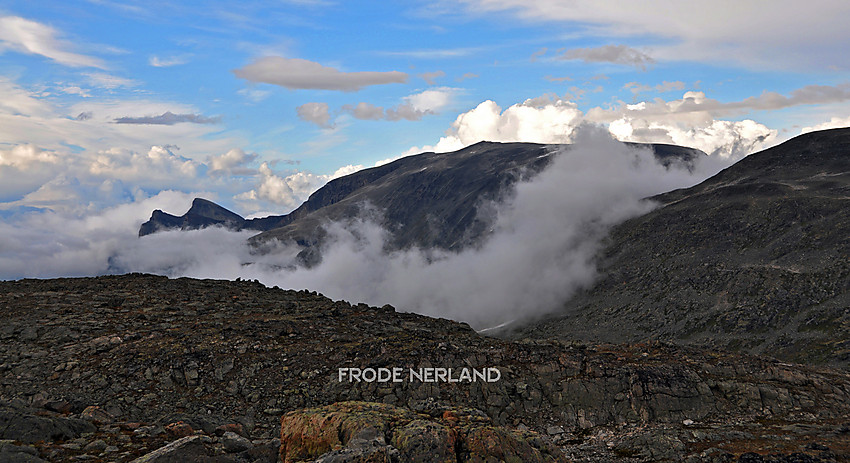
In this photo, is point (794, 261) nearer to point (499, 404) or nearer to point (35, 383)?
point (499, 404)

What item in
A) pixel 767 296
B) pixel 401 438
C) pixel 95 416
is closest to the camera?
pixel 401 438

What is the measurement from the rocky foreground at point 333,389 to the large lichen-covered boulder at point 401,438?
0.45ft

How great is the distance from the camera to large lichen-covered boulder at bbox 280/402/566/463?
73.4 feet

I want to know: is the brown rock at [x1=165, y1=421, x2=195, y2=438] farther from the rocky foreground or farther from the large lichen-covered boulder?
A: the large lichen-covered boulder

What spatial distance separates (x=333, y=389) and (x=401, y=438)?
2119 cm

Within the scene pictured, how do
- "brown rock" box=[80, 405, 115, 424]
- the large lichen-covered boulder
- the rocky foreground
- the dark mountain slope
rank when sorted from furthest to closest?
the dark mountain slope
"brown rock" box=[80, 405, 115, 424]
the rocky foreground
the large lichen-covered boulder

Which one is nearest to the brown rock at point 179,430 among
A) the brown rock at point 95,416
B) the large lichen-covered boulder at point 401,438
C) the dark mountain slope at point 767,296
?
the brown rock at point 95,416

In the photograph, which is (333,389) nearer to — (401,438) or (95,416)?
(95,416)

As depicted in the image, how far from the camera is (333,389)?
140 feet

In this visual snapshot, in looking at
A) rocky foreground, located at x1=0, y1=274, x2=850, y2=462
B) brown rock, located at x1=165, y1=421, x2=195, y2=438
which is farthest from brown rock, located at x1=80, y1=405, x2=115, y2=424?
brown rock, located at x1=165, y1=421, x2=195, y2=438

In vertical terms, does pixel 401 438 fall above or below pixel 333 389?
above

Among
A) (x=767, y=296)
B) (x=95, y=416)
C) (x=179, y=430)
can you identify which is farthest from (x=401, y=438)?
(x=767, y=296)

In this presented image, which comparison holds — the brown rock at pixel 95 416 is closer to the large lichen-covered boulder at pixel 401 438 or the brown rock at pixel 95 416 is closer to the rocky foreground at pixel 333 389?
the rocky foreground at pixel 333 389

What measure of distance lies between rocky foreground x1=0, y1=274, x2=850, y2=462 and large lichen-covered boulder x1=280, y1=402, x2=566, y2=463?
0.45 feet
